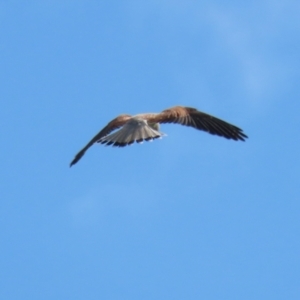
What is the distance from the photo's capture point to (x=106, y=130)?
33.1 feet

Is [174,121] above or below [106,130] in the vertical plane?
above

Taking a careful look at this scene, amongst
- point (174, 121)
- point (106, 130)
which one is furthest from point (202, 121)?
point (106, 130)

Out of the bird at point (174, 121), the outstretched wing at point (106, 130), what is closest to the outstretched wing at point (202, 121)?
the bird at point (174, 121)

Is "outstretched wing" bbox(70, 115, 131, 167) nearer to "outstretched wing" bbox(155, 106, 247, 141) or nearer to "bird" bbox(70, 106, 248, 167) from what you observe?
"bird" bbox(70, 106, 248, 167)

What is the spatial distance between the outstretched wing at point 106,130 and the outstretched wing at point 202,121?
61 cm

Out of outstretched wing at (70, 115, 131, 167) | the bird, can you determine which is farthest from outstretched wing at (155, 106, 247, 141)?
outstretched wing at (70, 115, 131, 167)

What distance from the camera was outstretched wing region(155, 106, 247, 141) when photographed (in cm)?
1009

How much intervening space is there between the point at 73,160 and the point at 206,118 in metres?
2.44

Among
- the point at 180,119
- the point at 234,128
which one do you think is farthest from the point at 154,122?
the point at 234,128

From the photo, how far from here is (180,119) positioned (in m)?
10.2

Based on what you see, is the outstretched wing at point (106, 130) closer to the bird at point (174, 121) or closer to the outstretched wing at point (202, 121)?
the bird at point (174, 121)

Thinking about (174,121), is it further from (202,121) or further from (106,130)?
(106,130)

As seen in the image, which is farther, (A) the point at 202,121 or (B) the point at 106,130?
(A) the point at 202,121

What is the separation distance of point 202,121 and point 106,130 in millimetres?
1703
